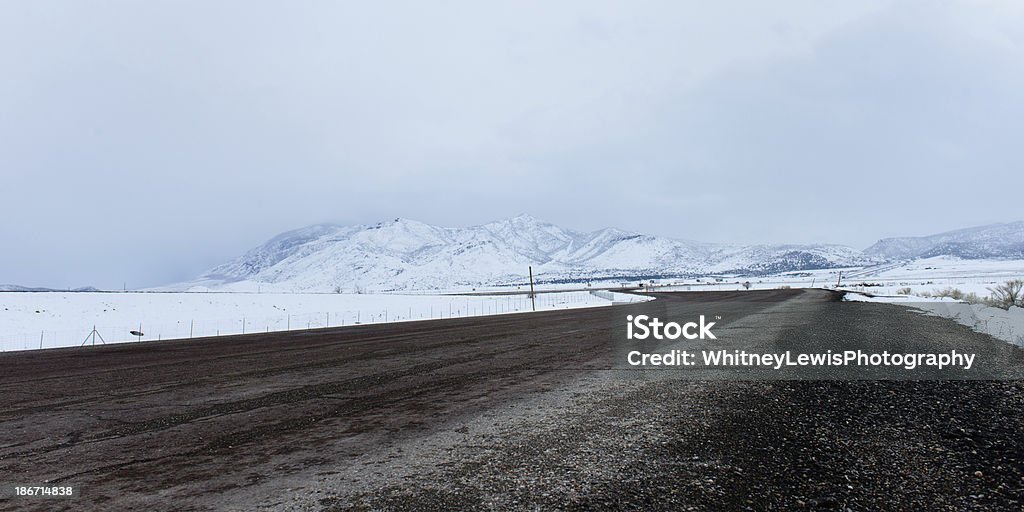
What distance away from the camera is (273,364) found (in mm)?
14586

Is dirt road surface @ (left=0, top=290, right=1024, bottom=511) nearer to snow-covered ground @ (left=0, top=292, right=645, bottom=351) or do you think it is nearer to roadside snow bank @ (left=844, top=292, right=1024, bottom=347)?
roadside snow bank @ (left=844, top=292, right=1024, bottom=347)

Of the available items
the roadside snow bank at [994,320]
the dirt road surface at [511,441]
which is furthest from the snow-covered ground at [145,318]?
the roadside snow bank at [994,320]

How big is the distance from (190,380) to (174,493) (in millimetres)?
8234

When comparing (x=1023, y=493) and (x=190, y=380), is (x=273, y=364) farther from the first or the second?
(x=1023, y=493)

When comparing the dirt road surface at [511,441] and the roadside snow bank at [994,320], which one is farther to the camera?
the roadside snow bank at [994,320]

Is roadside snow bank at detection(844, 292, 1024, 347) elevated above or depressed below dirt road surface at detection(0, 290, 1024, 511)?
below

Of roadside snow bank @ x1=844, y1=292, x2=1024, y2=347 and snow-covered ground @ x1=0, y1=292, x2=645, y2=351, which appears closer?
roadside snow bank @ x1=844, y1=292, x2=1024, y2=347
